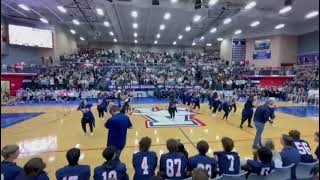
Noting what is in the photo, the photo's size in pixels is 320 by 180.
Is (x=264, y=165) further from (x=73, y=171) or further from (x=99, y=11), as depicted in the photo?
(x=99, y=11)

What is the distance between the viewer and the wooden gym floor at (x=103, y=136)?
21.8 feet

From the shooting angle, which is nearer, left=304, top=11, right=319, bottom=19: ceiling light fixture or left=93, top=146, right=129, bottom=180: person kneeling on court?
left=304, top=11, right=319, bottom=19: ceiling light fixture

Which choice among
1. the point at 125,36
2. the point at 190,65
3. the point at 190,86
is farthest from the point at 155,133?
the point at 125,36

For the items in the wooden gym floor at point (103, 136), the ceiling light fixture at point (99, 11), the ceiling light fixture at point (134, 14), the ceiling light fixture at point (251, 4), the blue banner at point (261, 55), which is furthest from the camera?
the blue banner at point (261, 55)

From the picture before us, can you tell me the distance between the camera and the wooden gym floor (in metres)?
6.64

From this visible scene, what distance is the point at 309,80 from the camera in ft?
8.54

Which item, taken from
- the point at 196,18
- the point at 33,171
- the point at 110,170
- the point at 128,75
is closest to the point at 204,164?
the point at 110,170

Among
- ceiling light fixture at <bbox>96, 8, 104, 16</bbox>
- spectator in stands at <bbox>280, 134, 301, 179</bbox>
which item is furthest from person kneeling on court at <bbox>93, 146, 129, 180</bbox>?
ceiling light fixture at <bbox>96, 8, 104, 16</bbox>

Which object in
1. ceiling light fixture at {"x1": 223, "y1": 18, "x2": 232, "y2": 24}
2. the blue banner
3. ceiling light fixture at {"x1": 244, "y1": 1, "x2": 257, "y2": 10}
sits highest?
ceiling light fixture at {"x1": 223, "y1": 18, "x2": 232, "y2": 24}

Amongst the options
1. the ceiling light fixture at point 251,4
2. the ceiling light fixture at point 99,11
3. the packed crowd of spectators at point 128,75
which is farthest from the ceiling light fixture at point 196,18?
the ceiling light fixture at point 99,11

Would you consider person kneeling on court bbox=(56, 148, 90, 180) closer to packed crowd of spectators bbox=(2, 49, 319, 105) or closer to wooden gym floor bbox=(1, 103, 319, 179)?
wooden gym floor bbox=(1, 103, 319, 179)

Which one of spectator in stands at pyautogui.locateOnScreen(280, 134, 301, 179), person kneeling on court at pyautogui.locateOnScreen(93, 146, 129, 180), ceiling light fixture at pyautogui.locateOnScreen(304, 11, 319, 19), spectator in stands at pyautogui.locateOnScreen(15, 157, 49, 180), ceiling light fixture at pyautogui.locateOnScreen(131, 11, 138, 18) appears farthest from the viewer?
ceiling light fixture at pyautogui.locateOnScreen(131, 11, 138, 18)

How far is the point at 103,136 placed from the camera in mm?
8930

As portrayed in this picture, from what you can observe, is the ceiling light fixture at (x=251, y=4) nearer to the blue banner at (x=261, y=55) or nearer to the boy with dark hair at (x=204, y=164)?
the boy with dark hair at (x=204, y=164)
